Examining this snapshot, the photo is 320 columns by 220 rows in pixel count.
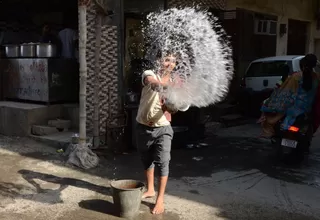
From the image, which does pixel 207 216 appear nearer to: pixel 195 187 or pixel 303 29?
pixel 195 187

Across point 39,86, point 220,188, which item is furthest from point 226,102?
point 220,188

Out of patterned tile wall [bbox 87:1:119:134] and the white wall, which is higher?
the white wall

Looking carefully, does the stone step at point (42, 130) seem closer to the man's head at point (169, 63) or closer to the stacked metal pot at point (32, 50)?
the stacked metal pot at point (32, 50)

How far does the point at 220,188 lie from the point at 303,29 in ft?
44.0

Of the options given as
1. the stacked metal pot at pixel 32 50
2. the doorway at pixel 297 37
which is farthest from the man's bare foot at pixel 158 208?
the doorway at pixel 297 37

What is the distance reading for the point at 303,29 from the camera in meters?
16.5

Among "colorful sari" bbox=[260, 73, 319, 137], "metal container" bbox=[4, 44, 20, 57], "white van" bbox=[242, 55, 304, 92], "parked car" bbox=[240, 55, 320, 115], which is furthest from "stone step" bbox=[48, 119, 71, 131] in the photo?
"white van" bbox=[242, 55, 304, 92]

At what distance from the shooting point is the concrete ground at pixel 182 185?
4266mm

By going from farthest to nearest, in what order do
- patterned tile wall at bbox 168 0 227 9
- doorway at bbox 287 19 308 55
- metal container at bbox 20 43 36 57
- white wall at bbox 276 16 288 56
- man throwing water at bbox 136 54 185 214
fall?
doorway at bbox 287 19 308 55 → white wall at bbox 276 16 288 56 → patterned tile wall at bbox 168 0 227 9 → metal container at bbox 20 43 36 57 → man throwing water at bbox 136 54 185 214

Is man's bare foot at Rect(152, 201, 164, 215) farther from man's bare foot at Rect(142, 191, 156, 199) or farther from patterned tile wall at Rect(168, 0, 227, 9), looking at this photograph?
patterned tile wall at Rect(168, 0, 227, 9)

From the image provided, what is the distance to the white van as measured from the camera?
10.1 m

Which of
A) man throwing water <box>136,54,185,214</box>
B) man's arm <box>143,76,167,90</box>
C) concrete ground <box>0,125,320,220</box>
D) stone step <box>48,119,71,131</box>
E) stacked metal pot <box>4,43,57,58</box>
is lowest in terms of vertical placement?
concrete ground <box>0,125,320,220</box>

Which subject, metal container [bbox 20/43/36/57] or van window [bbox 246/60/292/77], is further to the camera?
van window [bbox 246/60/292/77]

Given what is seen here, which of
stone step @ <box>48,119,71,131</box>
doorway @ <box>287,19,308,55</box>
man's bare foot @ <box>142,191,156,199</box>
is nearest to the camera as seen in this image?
man's bare foot @ <box>142,191,156,199</box>
